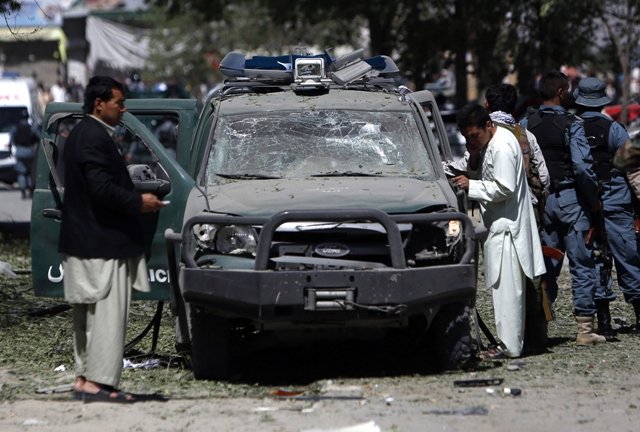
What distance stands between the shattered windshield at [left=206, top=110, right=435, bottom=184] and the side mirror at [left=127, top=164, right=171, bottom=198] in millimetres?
345

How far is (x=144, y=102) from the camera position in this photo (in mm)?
9812

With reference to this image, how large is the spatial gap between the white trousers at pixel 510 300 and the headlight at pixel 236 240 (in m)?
1.78

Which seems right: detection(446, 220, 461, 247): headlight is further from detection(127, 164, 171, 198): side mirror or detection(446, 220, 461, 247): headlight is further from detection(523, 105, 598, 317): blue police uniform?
detection(127, 164, 171, 198): side mirror

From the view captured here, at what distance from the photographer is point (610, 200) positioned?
968 cm

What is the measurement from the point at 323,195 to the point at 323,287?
0.70 metres

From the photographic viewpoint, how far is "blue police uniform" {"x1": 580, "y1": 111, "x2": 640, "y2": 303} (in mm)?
9617

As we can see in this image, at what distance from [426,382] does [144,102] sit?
10.6 feet

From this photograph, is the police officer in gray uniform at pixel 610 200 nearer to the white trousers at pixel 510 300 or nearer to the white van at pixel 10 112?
the white trousers at pixel 510 300

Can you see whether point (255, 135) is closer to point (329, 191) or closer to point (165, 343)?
point (329, 191)

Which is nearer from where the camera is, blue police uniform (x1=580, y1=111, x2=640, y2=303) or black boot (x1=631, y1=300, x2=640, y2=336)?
blue police uniform (x1=580, y1=111, x2=640, y2=303)

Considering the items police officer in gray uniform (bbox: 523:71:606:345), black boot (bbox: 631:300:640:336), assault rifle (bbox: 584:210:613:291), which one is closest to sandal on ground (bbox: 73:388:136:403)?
police officer in gray uniform (bbox: 523:71:606:345)

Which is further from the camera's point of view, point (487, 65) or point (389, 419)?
point (487, 65)

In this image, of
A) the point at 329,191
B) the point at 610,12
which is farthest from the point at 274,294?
the point at 610,12

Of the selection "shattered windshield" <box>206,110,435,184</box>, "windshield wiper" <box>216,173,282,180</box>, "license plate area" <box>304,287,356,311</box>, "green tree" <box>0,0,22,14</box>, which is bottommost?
"license plate area" <box>304,287,356,311</box>
